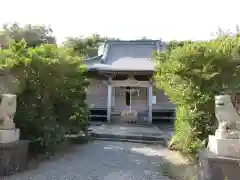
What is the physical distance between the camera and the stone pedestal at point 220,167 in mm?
4430

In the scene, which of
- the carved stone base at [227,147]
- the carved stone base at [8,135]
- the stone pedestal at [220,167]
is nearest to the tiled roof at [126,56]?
the carved stone base at [8,135]

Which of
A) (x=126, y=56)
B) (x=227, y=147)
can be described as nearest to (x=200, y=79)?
(x=227, y=147)

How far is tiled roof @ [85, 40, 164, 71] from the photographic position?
1517 centimetres

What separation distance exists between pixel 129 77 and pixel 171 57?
9829 millimetres

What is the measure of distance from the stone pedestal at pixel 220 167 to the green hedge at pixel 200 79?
3.54 feet

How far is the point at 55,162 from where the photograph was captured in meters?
6.50

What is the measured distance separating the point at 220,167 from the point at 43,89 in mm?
4596

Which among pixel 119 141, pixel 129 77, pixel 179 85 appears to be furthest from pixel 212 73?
pixel 129 77

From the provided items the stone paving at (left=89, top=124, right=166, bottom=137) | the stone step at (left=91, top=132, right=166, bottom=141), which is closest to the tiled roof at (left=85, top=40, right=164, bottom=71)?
the stone paving at (left=89, top=124, right=166, bottom=137)

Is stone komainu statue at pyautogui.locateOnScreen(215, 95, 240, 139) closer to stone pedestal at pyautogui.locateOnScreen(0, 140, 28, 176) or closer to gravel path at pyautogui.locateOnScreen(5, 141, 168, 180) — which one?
gravel path at pyautogui.locateOnScreen(5, 141, 168, 180)

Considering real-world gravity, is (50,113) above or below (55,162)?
above

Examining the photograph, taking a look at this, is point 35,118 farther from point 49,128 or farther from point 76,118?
point 76,118

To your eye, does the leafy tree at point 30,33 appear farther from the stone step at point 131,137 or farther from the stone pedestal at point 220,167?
the stone pedestal at point 220,167

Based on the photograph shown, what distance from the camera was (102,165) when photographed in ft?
20.9
